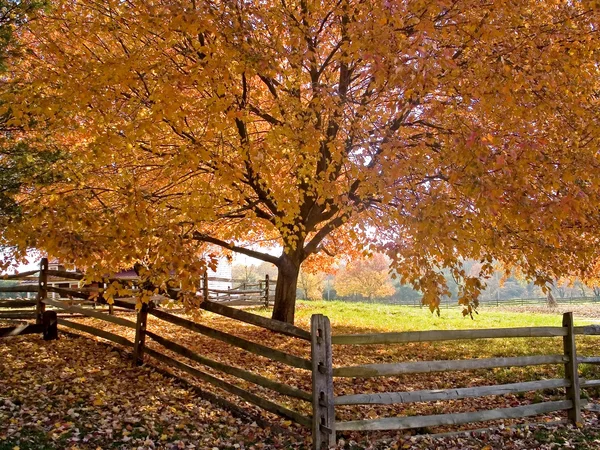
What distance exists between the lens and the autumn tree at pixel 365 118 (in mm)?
6348

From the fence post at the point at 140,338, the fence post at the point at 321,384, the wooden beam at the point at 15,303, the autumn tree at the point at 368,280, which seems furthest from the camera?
the autumn tree at the point at 368,280

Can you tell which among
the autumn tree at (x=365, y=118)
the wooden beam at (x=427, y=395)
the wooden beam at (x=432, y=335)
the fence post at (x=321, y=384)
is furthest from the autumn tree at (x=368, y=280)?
the fence post at (x=321, y=384)

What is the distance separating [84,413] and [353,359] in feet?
18.5

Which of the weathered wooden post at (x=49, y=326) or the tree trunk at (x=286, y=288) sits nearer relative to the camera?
the weathered wooden post at (x=49, y=326)

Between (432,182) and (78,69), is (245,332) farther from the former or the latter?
(78,69)

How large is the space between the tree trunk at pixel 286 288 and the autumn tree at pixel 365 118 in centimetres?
296

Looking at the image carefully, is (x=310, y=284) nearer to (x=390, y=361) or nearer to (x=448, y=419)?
(x=390, y=361)

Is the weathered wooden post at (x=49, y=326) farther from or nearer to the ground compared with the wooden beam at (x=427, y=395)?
farther from the ground

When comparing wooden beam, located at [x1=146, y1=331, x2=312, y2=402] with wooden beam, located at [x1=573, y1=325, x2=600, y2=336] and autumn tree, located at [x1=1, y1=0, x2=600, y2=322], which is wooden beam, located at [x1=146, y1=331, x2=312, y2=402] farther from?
wooden beam, located at [x1=573, y1=325, x2=600, y2=336]

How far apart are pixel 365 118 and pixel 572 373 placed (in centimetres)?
560

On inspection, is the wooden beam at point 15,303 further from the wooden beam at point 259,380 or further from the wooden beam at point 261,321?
the wooden beam at point 261,321

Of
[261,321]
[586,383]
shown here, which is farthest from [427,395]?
[586,383]

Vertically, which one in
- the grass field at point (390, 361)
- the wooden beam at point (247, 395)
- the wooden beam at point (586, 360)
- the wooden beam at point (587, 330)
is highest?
the wooden beam at point (587, 330)

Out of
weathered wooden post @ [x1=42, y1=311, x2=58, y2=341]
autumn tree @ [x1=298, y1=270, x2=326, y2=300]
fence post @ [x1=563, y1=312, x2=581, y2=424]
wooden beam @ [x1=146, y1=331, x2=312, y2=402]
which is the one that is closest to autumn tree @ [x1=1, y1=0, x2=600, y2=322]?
fence post @ [x1=563, y1=312, x2=581, y2=424]
